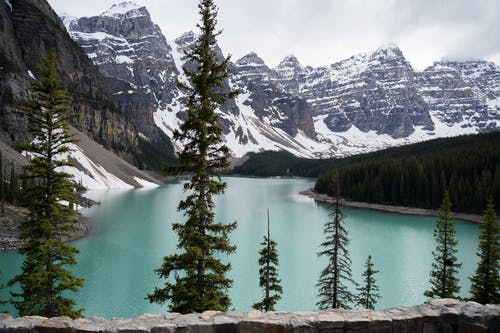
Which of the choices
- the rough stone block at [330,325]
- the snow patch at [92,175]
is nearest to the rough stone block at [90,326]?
the rough stone block at [330,325]

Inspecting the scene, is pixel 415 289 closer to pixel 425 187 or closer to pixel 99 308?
pixel 99 308

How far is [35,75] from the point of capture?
144 m

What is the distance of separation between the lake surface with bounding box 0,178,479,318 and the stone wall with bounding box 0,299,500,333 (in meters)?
20.4

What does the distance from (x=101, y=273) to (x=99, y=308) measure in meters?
8.95

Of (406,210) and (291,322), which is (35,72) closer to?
(406,210)

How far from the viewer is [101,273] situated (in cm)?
3538

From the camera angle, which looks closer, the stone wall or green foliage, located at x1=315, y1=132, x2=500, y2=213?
the stone wall

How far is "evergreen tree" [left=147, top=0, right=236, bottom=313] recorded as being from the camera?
1305 cm

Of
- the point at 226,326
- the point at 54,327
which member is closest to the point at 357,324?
the point at 226,326

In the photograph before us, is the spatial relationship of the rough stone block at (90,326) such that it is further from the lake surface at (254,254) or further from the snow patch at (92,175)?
the snow patch at (92,175)

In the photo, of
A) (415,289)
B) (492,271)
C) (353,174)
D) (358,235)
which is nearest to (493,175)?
(353,174)

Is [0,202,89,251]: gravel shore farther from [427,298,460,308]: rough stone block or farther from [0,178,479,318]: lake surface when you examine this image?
[427,298,460,308]: rough stone block

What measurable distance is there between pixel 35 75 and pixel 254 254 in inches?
5536

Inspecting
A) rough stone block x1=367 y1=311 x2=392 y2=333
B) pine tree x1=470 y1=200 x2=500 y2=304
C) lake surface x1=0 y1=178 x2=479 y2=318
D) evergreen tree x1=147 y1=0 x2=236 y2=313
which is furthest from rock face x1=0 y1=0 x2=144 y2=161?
rough stone block x1=367 y1=311 x2=392 y2=333
